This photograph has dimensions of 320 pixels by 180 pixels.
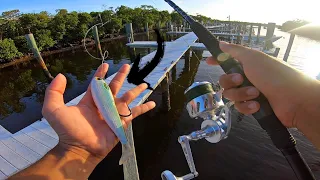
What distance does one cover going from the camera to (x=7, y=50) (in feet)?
75.5

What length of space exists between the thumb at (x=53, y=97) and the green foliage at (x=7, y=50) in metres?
26.6

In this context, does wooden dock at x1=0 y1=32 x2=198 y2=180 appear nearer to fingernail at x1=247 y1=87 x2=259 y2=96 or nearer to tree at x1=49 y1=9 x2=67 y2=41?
fingernail at x1=247 y1=87 x2=259 y2=96

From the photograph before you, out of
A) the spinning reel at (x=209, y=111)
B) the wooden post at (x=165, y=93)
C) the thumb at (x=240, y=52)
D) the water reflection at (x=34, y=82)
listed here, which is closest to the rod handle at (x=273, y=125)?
the thumb at (x=240, y=52)

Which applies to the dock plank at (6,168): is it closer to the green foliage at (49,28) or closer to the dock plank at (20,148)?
the dock plank at (20,148)

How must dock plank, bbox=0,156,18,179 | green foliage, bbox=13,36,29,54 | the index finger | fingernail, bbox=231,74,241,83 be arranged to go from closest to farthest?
fingernail, bbox=231,74,241,83, the index finger, dock plank, bbox=0,156,18,179, green foliage, bbox=13,36,29,54

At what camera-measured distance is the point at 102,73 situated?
116 inches

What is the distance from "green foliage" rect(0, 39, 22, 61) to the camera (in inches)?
878

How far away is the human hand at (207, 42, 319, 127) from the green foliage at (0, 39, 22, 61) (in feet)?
93.3

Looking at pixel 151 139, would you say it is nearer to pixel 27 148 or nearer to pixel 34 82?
pixel 27 148

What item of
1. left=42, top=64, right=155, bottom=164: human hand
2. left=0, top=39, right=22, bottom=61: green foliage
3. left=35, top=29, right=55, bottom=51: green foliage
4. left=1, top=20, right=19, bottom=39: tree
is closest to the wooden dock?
left=42, top=64, right=155, bottom=164: human hand

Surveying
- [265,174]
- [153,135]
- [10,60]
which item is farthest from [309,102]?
[10,60]

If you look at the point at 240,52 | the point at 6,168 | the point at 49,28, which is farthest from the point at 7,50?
the point at 240,52

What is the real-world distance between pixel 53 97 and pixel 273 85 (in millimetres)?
2288

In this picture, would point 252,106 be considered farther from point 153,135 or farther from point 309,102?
point 153,135
